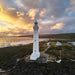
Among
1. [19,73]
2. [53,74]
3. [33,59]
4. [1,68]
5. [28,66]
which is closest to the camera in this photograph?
[53,74]

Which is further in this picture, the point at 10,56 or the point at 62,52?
the point at 10,56

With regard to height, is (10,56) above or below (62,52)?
below

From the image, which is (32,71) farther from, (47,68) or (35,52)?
(35,52)

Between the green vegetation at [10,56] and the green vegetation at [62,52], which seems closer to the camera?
the green vegetation at [10,56]

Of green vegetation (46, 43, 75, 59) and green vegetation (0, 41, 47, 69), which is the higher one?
green vegetation (46, 43, 75, 59)

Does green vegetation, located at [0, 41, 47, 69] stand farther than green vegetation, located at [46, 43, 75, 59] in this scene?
No

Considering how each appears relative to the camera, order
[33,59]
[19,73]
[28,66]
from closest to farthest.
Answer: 1. [19,73]
2. [28,66]
3. [33,59]

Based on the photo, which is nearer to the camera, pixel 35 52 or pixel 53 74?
pixel 53 74

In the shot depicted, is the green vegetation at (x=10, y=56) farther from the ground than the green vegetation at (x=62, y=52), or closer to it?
closer to it

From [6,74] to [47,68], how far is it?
653 cm

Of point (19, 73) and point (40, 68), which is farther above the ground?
point (40, 68)

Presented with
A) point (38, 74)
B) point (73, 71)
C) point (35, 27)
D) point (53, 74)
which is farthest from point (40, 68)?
point (35, 27)

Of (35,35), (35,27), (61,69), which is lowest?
(61,69)

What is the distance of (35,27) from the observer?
9273mm
